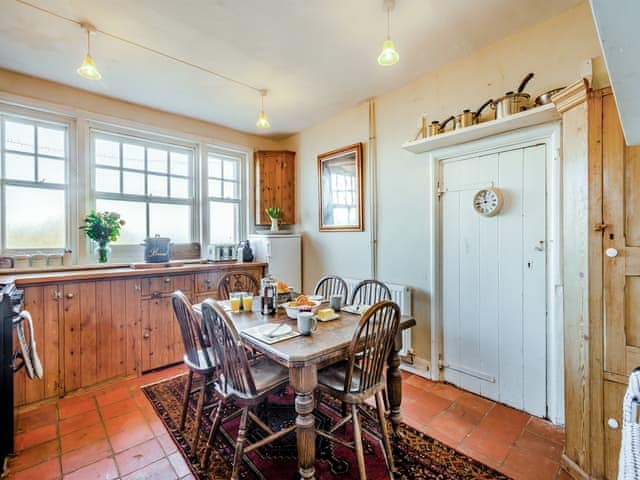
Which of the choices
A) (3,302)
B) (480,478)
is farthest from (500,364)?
(3,302)

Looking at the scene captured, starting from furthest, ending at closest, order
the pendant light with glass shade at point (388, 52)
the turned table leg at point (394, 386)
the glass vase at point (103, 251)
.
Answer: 1. the glass vase at point (103, 251)
2. the turned table leg at point (394, 386)
3. the pendant light with glass shade at point (388, 52)

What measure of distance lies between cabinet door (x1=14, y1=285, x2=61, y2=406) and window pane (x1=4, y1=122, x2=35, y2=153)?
4.81 feet

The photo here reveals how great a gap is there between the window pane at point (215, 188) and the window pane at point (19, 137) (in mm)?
1727

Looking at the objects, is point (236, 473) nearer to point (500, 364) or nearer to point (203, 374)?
point (203, 374)

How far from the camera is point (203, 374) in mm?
1849

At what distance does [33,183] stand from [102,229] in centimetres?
74

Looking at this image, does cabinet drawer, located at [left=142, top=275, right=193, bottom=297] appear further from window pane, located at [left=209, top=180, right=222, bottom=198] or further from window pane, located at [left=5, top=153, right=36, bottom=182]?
window pane, located at [left=5, top=153, right=36, bottom=182]

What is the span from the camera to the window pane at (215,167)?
3957 millimetres

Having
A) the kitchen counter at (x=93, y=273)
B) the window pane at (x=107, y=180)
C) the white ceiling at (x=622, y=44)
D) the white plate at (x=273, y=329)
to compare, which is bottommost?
the white plate at (x=273, y=329)

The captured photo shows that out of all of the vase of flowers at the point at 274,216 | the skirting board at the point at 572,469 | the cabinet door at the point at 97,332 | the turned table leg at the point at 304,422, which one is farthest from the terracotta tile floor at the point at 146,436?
the vase of flowers at the point at 274,216

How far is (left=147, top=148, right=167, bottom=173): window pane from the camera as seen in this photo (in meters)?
3.49

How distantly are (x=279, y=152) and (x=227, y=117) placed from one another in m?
0.84

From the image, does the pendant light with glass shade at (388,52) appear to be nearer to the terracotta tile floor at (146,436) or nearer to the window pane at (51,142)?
the terracotta tile floor at (146,436)

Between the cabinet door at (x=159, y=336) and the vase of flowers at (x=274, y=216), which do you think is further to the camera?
the vase of flowers at (x=274, y=216)
